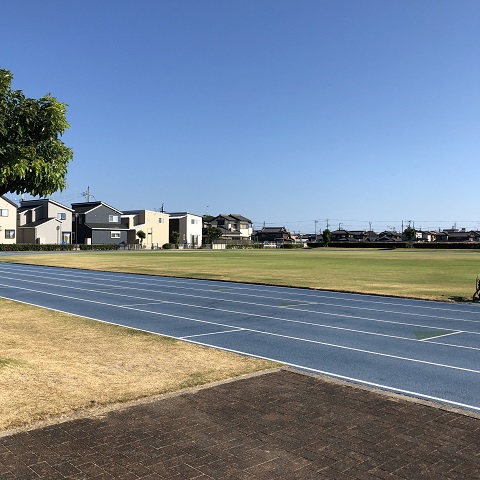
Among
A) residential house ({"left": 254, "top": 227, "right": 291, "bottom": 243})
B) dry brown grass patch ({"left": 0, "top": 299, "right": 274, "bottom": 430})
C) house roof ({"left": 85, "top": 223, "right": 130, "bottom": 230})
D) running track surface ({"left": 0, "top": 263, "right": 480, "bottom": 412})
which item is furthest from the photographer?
residential house ({"left": 254, "top": 227, "right": 291, "bottom": 243})

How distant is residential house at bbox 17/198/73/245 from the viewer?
87188 mm

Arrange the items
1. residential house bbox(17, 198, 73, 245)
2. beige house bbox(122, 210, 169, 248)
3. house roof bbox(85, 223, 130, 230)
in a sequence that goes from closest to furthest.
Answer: residential house bbox(17, 198, 73, 245)
house roof bbox(85, 223, 130, 230)
beige house bbox(122, 210, 169, 248)

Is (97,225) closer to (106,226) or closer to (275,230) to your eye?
(106,226)

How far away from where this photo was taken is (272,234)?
189 meters

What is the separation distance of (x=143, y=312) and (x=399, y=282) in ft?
53.9

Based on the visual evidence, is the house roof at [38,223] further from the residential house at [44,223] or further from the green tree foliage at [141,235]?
the green tree foliage at [141,235]

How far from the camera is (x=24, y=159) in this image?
26.0 ft

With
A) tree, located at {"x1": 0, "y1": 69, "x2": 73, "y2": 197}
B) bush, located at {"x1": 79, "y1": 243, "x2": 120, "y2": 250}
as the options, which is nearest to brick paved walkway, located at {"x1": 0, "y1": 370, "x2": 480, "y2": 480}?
tree, located at {"x1": 0, "y1": 69, "x2": 73, "y2": 197}

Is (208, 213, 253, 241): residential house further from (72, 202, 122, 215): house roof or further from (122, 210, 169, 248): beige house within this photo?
(72, 202, 122, 215): house roof

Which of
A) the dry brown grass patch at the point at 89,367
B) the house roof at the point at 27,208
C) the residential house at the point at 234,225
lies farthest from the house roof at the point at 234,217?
the dry brown grass patch at the point at 89,367

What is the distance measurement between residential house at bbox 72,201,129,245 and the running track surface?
244ft

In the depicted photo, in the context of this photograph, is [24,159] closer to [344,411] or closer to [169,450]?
[169,450]

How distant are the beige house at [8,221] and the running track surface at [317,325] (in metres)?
61.4

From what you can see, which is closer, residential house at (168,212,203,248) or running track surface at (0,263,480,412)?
running track surface at (0,263,480,412)
